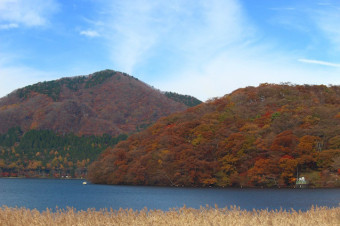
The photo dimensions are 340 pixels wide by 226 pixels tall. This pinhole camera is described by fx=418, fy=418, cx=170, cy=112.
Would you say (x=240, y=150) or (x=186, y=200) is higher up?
(x=240, y=150)

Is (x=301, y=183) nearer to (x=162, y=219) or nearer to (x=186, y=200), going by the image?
(x=186, y=200)

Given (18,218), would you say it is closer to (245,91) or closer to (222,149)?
(222,149)

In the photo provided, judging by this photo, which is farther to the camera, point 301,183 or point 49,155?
point 49,155

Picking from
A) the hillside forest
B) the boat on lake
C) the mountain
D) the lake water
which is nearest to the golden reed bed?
the lake water

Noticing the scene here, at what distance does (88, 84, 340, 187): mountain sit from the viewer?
244 ft

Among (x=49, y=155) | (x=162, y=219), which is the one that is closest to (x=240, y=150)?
(x=162, y=219)

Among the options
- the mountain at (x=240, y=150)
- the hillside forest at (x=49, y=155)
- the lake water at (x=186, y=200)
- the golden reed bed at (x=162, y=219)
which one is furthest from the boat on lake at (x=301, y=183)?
the hillside forest at (x=49, y=155)

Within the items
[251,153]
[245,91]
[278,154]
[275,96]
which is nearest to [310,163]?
[278,154]

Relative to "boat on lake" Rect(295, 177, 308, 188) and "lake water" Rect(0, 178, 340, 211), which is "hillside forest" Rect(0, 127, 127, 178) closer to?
"boat on lake" Rect(295, 177, 308, 188)

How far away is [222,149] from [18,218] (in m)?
66.5

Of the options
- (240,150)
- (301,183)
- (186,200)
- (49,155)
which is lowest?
(186,200)

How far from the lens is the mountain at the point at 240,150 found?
244ft

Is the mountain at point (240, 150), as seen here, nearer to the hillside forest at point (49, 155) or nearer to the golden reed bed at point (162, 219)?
the golden reed bed at point (162, 219)

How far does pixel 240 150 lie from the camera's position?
80.2m
